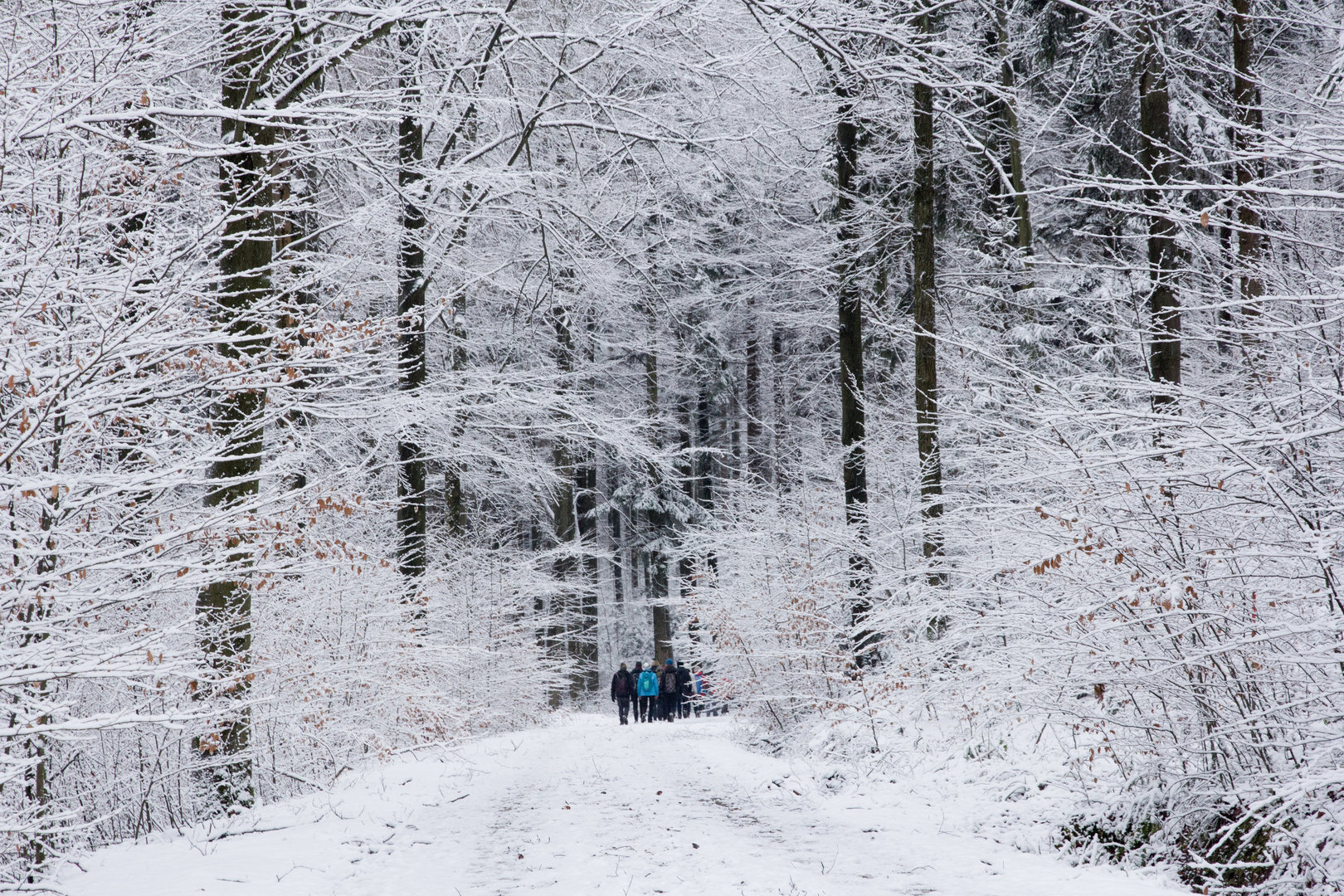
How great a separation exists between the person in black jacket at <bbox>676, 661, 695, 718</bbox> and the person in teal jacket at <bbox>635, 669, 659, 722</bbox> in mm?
564

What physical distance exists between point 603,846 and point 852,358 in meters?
9.59

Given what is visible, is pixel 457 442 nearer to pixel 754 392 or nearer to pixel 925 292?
pixel 925 292

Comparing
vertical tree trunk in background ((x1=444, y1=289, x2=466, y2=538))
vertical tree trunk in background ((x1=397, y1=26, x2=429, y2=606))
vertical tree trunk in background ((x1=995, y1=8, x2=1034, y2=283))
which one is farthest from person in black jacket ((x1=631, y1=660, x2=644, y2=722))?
vertical tree trunk in background ((x1=995, y1=8, x2=1034, y2=283))

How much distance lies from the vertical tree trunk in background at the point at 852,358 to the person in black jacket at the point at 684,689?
9.57 metres

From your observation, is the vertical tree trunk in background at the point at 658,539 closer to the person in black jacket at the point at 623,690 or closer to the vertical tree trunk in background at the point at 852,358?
the person in black jacket at the point at 623,690

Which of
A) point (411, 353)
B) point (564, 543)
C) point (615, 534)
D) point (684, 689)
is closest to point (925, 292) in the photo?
point (411, 353)

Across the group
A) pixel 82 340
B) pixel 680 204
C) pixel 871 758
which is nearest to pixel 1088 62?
pixel 680 204

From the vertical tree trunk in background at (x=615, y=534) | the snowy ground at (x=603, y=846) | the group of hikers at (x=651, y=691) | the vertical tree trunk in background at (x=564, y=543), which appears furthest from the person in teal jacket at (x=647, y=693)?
the snowy ground at (x=603, y=846)

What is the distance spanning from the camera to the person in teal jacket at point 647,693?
2264 cm

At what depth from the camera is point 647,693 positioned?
2272cm

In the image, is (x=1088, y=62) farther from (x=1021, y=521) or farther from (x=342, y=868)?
(x=342, y=868)

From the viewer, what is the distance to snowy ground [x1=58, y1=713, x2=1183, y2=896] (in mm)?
5543

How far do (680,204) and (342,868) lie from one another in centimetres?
1380

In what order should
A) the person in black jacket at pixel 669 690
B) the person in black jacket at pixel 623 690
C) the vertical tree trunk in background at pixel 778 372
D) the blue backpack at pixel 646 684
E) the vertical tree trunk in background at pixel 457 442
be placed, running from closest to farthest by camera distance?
the vertical tree trunk in background at pixel 457 442 → the blue backpack at pixel 646 684 → the person in black jacket at pixel 623 690 → the person in black jacket at pixel 669 690 → the vertical tree trunk in background at pixel 778 372
